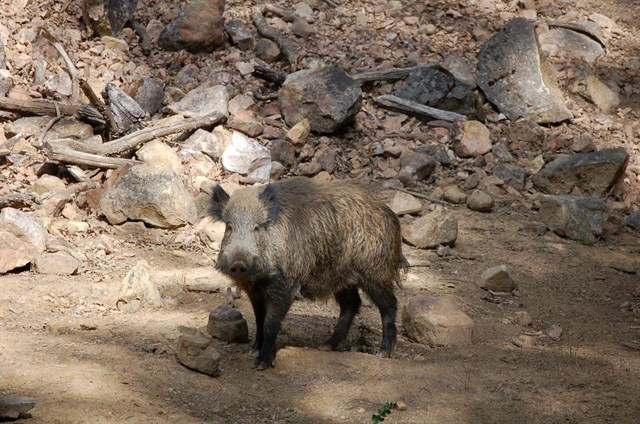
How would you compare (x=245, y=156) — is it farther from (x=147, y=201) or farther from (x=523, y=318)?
(x=523, y=318)

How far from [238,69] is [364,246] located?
586 centimetres

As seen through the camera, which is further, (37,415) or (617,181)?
(617,181)

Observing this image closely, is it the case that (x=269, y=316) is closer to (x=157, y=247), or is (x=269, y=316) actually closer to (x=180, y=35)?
(x=157, y=247)

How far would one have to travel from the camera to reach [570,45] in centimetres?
1257

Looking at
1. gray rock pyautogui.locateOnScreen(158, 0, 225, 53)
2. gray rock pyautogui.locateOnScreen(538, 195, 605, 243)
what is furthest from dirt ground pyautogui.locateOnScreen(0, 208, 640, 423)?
gray rock pyautogui.locateOnScreen(158, 0, 225, 53)

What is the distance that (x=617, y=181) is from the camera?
10125 mm

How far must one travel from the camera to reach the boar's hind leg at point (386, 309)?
6113 millimetres

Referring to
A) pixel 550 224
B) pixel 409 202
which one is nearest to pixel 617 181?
pixel 550 224

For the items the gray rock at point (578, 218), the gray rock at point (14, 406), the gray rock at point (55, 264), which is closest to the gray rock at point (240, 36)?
the gray rock at point (578, 218)

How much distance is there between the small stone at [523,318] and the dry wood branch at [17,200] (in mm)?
5050

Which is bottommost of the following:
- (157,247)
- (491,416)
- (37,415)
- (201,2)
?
(157,247)

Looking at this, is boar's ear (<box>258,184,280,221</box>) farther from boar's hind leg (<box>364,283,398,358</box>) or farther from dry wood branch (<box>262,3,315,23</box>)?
dry wood branch (<box>262,3,315,23</box>)

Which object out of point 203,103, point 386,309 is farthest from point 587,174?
point 203,103

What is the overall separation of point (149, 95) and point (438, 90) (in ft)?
12.8
